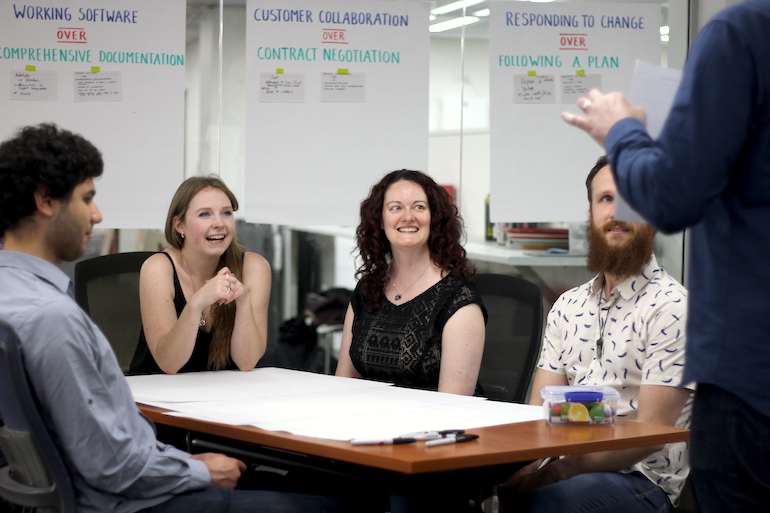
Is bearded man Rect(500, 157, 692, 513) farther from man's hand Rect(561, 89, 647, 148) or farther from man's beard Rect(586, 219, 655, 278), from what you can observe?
man's hand Rect(561, 89, 647, 148)

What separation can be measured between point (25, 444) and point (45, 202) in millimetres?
479

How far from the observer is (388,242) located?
3037 mm

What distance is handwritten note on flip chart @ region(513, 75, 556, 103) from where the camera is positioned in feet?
14.2

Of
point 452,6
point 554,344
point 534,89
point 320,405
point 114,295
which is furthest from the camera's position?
point 452,6

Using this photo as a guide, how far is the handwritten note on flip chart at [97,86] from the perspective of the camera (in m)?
4.13

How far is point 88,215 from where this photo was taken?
5.91ft

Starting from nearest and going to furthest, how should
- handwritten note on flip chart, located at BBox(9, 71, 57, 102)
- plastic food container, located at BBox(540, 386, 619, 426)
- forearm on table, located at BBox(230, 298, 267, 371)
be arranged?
plastic food container, located at BBox(540, 386, 619, 426)
forearm on table, located at BBox(230, 298, 267, 371)
handwritten note on flip chart, located at BBox(9, 71, 57, 102)

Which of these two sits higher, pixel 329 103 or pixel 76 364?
pixel 329 103

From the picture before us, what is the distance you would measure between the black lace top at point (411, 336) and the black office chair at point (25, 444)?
1239 millimetres

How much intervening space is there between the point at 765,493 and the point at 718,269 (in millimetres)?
329

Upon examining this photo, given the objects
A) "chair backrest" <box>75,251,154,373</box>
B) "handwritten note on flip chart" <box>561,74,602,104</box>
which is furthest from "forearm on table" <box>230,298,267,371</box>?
"handwritten note on flip chart" <box>561,74,602,104</box>

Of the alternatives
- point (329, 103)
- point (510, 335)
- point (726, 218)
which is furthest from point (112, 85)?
point (726, 218)

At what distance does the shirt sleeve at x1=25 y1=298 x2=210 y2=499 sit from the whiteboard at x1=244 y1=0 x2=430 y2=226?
2.56 m

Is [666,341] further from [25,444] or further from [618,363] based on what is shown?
[25,444]
